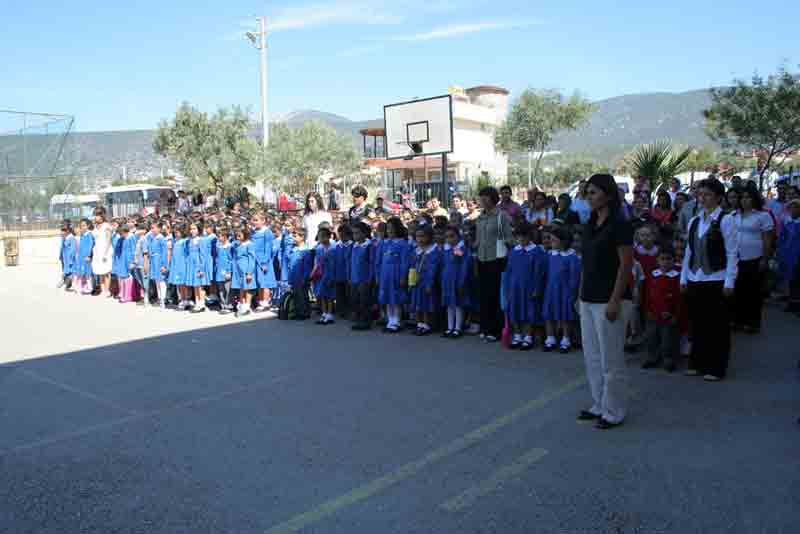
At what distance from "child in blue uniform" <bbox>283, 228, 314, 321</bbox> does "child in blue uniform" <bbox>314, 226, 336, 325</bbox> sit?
0.21 m

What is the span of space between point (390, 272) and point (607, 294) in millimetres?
4889

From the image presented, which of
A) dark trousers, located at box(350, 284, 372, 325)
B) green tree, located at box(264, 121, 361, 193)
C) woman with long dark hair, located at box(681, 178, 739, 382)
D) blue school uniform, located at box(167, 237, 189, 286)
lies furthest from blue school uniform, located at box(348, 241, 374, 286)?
green tree, located at box(264, 121, 361, 193)

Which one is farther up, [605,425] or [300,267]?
[300,267]

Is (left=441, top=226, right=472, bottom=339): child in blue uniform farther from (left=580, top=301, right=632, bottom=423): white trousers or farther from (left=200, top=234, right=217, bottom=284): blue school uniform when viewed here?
(left=200, top=234, right=217, bottom=284): blue school uniform

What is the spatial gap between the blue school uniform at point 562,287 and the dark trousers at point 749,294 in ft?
7.45

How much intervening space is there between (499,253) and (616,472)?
4.58 metres

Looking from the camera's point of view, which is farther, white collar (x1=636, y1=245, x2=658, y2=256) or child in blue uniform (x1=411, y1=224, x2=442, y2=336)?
child in blue uniform (x1=411, y1=224, x2=442, y2=336)

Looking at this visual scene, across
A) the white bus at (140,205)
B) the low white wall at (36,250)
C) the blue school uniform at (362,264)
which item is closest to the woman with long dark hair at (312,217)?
the blue school uniform at (362,264)

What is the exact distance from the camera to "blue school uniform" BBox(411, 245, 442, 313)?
948cm

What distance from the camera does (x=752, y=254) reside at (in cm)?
875

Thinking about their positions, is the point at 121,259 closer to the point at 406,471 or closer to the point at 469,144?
the point at 406,471

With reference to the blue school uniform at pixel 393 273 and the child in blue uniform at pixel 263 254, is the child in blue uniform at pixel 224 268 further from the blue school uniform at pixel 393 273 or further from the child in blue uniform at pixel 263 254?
the blue school uniform at pixel 393 273

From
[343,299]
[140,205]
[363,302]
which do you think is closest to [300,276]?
[343,299]

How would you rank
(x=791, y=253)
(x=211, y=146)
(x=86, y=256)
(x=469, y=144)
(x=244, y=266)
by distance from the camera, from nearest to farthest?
(x=791, y=253) → (x=244, y=266) → (x=86, y=256) → (x=211, y=146) → (x=469, y=144)
